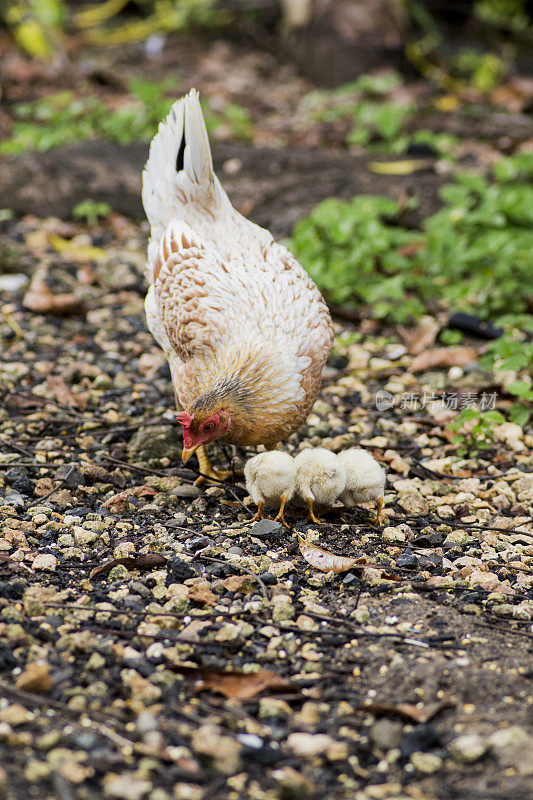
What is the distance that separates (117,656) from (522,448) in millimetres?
2539

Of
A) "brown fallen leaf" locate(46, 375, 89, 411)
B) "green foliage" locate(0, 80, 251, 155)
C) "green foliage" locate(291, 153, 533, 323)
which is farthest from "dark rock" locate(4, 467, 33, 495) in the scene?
"green foliage" locate(0, 80, 251, 155)

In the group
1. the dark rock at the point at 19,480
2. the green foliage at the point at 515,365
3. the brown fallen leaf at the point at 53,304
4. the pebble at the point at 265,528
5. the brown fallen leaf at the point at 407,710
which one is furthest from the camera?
the brown fallen leaf at the point at 53,304

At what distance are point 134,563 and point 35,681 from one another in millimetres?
737

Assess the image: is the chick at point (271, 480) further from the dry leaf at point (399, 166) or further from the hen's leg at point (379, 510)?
the dry leaf at point (399, 166)

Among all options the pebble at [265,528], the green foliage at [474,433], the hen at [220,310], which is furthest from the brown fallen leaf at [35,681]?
the green foliage at [474,433]

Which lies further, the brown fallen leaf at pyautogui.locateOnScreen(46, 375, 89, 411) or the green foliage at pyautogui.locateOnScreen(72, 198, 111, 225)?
the green foliage at pyautogui.locateOnScreen(72, 198, 111, 225)

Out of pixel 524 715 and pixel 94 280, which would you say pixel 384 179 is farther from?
pixel 524 715

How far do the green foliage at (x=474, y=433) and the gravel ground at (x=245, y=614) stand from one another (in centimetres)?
7

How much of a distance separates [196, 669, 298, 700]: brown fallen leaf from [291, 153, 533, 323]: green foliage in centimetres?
330

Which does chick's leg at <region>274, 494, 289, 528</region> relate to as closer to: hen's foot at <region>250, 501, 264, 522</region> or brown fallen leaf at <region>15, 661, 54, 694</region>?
hen's foot at <region>250, 501, 264, 522</region>

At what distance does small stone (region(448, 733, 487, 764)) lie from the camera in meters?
1.98

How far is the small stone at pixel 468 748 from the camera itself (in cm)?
198

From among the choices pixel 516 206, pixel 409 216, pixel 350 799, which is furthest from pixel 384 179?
pixel 350 799

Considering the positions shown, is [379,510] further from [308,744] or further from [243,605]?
[308,744]
